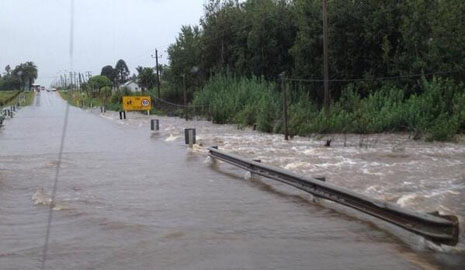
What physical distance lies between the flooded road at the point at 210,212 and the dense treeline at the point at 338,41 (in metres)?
10.8

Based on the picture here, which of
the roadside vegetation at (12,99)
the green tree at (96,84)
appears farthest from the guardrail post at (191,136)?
the green tree at (96,84)

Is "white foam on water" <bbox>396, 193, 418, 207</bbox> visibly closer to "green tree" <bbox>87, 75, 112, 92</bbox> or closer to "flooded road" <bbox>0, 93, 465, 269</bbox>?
"flooded road" <bbox>0, 93, 465, 269</bbox>

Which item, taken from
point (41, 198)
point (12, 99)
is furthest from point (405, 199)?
point (12, 99)

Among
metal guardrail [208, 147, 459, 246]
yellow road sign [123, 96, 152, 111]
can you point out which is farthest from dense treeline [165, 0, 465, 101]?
metal guardrail [208, 147, 459, 246]

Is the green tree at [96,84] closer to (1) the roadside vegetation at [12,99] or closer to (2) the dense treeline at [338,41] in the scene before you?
(1) the roadside vegetation at [12,99]

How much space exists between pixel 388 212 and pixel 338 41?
1328 inches

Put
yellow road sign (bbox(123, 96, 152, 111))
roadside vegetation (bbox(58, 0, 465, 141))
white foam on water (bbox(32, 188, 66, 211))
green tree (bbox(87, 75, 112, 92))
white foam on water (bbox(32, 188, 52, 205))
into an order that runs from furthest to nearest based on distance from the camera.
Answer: green tree (bbox(87, 75, 112, 92)), yellow road sign (bbox(123, 96, 152, 111)), roadside vegetation (bbox(58, 0, 465, 141)), white foam on water (bbox(32, 188, 52, 205)), white foam on water (bbox(32, 188, 66, 211))

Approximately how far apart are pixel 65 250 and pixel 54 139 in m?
19.3

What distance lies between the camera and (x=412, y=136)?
2358 cm

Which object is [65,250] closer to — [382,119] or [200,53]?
[382,119]

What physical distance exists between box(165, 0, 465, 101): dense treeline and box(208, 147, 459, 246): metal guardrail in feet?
46.5

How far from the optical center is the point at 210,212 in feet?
29.8

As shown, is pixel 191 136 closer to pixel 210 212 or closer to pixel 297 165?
pixel 297 165

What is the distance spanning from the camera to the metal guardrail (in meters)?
6.56
